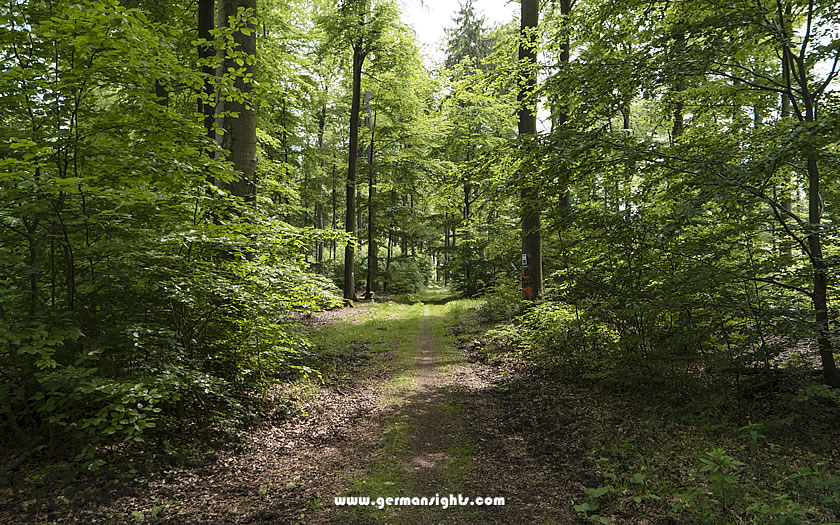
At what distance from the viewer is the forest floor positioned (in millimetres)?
3346

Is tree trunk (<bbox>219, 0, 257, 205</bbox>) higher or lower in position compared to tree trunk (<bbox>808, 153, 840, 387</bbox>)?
higher

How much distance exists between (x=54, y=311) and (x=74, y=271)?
0.44 meters

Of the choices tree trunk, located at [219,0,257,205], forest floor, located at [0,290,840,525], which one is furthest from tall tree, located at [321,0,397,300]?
forest floor, located at [0,290,840,525]

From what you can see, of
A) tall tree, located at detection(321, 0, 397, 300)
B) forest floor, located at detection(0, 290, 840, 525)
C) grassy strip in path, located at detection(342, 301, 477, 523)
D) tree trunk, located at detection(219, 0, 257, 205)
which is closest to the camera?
forest floor, located at detection(0, 290, 840, 525)

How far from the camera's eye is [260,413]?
5.55m

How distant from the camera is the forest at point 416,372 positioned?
3.55 meters

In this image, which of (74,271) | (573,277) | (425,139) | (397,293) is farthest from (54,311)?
(397,293)

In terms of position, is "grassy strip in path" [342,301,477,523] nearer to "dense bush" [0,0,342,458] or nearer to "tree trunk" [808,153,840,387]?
"dense bush" [0,0,342,458]

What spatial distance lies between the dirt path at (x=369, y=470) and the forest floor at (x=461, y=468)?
0.02 metres

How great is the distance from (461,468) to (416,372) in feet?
12.6

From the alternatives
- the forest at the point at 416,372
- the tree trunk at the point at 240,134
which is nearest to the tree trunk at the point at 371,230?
the forest at the point at 416,372

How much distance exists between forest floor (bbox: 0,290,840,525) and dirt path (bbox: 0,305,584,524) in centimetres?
2

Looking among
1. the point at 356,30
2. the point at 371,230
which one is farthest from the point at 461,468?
the point at 371,230

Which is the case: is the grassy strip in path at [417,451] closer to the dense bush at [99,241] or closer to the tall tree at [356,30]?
the dense bush at [99,241]
